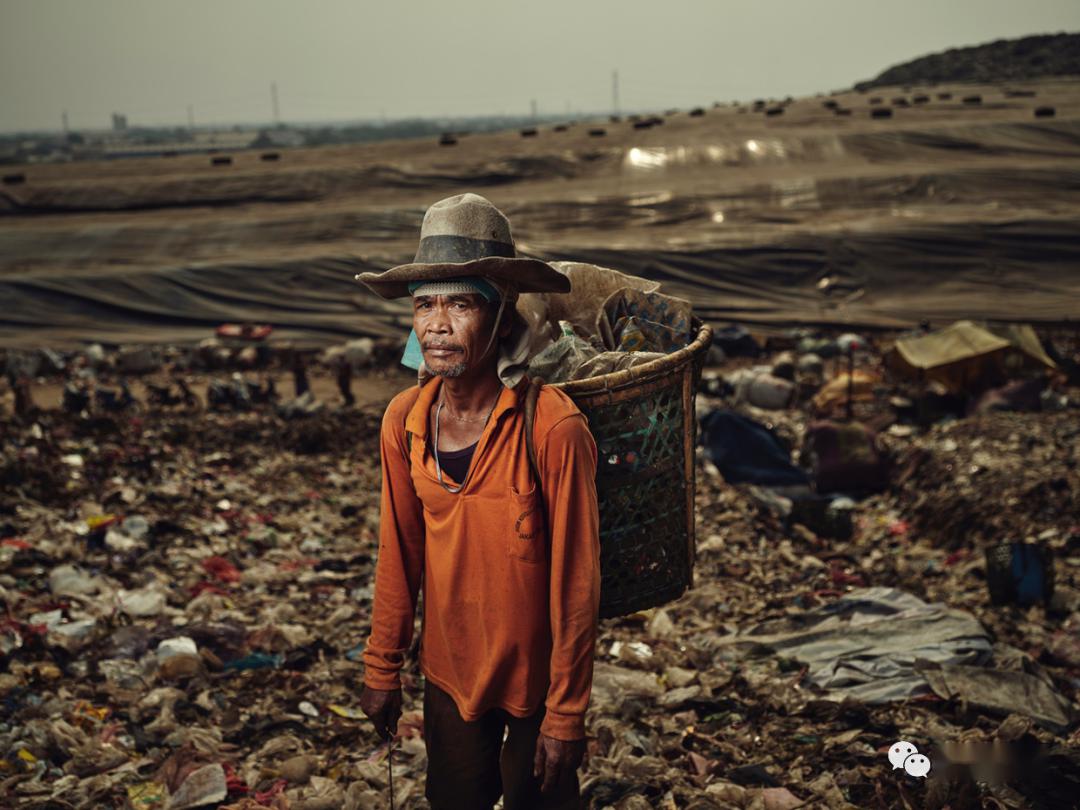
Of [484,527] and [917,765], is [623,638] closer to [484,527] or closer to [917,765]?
[917,765]

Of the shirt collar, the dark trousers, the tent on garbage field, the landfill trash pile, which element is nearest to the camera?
the shirt collar

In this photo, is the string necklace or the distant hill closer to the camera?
the string necklace

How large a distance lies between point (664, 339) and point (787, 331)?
10.8m

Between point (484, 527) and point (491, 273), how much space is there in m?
0.55

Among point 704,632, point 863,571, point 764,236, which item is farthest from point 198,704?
point 764,236

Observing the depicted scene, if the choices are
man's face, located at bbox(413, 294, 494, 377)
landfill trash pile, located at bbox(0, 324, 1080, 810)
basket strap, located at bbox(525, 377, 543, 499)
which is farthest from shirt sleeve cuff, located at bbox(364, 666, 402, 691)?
landfill trash pile, located at bbox(0, 324, 1080, 810)

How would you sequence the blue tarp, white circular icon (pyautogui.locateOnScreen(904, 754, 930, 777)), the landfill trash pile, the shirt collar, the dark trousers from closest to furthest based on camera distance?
the shirt collar
the dark trousers
white circular icon (pyautogui.locateOnScreen(904, 754, 930, 777))
the landfill trash pile
the blue tarp

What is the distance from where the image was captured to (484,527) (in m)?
1.93

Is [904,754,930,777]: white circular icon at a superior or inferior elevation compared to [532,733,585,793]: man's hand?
inferior

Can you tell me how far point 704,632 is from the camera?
15.3 ft

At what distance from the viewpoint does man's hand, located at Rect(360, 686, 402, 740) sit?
7.16ft

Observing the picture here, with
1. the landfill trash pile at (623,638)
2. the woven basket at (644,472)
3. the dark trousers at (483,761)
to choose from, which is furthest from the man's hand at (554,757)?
the landfill trash pile at (623,638)

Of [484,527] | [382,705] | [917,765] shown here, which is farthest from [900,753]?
[484,527]

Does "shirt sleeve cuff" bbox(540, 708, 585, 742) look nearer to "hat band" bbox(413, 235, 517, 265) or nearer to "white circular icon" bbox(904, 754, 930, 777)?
"hat band" bbox(413, 235, 517, 265)
